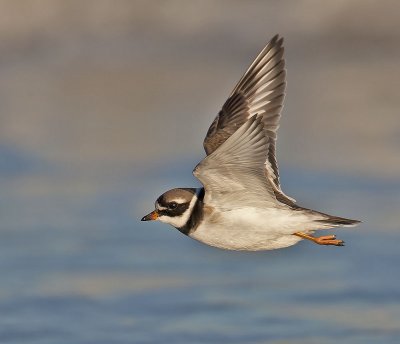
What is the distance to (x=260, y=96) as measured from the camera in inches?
623

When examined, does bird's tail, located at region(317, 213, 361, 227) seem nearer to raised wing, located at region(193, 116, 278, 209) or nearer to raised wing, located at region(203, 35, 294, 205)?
raised wing, located at region(193, 116, 278, 209)

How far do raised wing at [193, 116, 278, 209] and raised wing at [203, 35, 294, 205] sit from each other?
55.5 inches

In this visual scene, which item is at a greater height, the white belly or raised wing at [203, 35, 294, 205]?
raised wing at [203, 35, 294, 205]

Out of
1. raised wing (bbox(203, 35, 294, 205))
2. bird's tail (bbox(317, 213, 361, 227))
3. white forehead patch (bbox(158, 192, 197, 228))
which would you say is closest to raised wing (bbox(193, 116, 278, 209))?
white forehead patch (bbox(158, 192, 197, 228))

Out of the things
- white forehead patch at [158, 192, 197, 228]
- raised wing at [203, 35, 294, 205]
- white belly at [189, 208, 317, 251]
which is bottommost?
white belly at [189, 208, 317, 251]

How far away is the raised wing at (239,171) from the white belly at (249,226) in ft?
0.31

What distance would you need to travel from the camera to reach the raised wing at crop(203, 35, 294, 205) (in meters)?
15.6

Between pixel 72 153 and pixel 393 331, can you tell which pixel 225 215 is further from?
pixel 72 153

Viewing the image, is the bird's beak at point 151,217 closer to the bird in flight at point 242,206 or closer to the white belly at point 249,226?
the bird in flight at point 242,206

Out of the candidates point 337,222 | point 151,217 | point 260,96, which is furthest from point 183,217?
point 260,96

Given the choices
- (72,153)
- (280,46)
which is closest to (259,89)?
(280,46)

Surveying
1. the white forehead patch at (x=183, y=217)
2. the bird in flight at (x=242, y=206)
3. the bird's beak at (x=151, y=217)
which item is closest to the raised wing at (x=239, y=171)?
the bird in flight at (x=242, y=206)

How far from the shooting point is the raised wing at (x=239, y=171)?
13.4m

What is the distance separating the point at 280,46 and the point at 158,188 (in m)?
4.10
